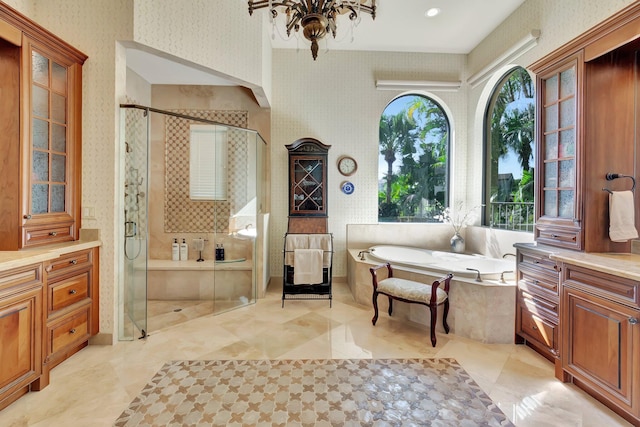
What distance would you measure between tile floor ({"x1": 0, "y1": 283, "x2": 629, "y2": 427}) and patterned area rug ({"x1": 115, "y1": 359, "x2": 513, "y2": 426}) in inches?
4.5

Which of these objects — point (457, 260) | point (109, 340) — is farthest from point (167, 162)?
point (457, 260)

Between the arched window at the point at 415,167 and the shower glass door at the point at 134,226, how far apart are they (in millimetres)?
3251

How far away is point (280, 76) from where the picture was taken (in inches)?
170

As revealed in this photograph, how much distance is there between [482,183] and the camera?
424 centimetres

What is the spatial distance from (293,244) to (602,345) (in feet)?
9.46

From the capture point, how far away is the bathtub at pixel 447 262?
2.81m

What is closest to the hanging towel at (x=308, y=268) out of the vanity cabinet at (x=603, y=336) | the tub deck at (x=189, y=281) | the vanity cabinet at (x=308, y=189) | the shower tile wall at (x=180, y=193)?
the vanity cabinet at (x=308, y=189)

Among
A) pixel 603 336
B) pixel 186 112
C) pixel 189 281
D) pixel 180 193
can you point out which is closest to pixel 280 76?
pixel 186 112

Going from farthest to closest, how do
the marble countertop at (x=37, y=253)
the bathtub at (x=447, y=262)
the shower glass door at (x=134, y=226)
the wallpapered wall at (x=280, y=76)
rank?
the bathtub at (x=447, y=262)
the shower glass door at (x=134, y=226)
the wallpapered wall at (x=280, y=76)
the marble countertop at (x=37, y=253)

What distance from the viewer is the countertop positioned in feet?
5.33

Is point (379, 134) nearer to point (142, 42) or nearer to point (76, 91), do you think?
point (142, 42)

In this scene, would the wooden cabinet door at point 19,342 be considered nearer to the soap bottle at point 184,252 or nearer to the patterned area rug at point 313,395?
the patterned area rug at point 313,395

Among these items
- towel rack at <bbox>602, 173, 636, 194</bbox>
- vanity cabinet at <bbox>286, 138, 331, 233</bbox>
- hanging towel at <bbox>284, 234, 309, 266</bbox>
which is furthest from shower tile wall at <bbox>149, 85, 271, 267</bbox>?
towel rack at <bbox>602, 173, 636, 194</bbox>

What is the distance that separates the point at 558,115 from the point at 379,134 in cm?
243
